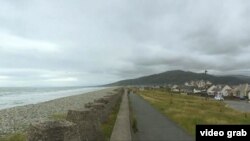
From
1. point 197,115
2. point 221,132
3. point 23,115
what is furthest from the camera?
point 23,115

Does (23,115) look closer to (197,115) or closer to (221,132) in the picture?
(197,115)

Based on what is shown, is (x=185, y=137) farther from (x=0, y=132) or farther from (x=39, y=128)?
(x=0, y=132)

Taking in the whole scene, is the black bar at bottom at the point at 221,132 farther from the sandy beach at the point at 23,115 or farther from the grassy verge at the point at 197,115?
the sandy beach at the point at 23,115

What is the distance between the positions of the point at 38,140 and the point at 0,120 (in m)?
27.0

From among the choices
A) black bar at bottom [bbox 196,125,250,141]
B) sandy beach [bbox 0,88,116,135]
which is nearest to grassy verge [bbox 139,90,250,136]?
sandy beach [bbox 0,88,116,135]

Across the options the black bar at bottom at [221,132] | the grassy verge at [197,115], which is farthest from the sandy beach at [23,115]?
the black bar at bottom at [221,132]

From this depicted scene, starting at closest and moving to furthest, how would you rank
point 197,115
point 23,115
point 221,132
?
1. point 221,132
2. point 197,115
3. point 23,115

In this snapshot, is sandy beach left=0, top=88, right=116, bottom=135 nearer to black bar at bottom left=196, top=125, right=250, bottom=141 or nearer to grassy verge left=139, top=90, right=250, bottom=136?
grassy verge left=139, top=90, right=250, bottom=136

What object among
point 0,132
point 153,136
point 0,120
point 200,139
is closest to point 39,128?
point 200,139

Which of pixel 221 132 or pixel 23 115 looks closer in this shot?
pixel 221 132

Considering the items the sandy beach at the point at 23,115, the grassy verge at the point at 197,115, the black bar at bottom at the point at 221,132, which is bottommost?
the sandy beach at the point at 23,115

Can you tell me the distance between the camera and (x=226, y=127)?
8188mm

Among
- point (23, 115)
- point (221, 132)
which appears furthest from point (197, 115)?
point (221, 132)

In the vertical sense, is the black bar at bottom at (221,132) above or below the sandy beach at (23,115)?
above
